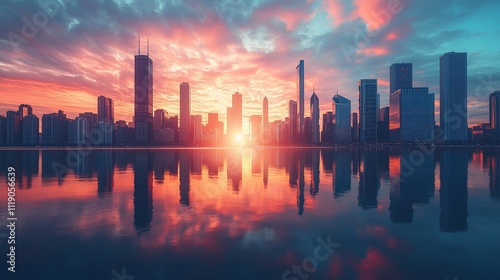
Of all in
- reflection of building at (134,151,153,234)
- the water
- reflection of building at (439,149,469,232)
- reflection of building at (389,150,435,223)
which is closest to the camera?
the water

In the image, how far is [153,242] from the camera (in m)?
17.9

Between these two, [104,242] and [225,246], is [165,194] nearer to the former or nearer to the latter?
[104,242]

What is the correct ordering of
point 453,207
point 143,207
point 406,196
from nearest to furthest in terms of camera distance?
point 143,207 < point 453,207 < point 406,196

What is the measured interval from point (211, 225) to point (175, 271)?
302 inches

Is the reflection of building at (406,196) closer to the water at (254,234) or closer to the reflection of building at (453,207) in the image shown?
the water at (254,234)

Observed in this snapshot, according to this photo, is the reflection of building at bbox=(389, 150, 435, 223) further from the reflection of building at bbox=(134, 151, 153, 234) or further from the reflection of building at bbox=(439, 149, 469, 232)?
the reflection of building at bbox=(134, 151, 153, 234)

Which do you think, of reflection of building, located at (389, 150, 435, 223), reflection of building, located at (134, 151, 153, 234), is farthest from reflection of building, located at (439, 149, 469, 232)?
reflection of building, located at (134, 151, 153, 234)

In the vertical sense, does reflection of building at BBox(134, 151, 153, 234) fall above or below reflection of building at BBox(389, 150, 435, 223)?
above

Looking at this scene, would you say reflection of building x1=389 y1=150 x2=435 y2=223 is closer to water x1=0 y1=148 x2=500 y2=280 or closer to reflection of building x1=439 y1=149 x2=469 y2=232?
water x1=0 y1=148 x2=500 y2=280

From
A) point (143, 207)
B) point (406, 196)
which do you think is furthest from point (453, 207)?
point (143, 207)

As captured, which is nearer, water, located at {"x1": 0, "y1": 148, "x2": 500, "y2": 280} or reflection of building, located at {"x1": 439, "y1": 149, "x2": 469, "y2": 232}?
water, located at {"x1": 0, "y1": 148, "x2": 500, "y2": 280}

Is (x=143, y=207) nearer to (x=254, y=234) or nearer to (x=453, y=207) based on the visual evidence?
(x=254, y=234)

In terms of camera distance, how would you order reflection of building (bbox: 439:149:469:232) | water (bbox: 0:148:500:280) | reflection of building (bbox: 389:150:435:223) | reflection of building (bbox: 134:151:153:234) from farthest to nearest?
reflection of building (bbox: 389:150:435:223) < reflection of building (bbox: 439:149:469:232) < reflection of building (bbox: 134:151:153:234) < water (bbox: 0:148:500:280)

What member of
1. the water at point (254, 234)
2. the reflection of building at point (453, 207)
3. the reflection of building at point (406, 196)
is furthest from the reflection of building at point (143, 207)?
the reflection of building at point (453, 207)
